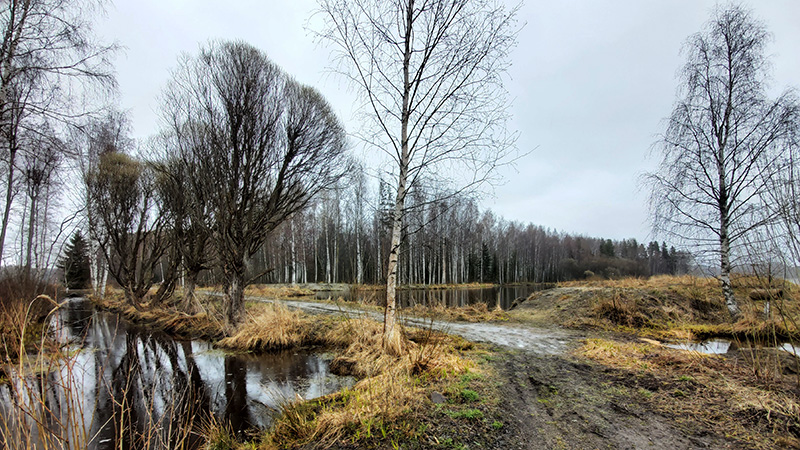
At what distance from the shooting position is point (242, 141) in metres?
8.83

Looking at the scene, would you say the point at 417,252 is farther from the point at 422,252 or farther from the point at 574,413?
the point at 574,413

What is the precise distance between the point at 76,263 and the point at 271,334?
Result: 35.3m

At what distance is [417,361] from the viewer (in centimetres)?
512

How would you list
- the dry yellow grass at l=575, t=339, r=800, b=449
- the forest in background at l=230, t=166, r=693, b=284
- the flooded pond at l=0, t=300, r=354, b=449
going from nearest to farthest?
the dry yellow grass at l=575, t=339, r=800, b=449
the flooded pond at l=0, t=300, r=354, b=449
the forest in background at l=230, t=166, r=693, b=284

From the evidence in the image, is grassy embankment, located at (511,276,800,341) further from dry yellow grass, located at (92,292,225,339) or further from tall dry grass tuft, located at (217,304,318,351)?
dry yellow grass, located at (92,292,225,339)

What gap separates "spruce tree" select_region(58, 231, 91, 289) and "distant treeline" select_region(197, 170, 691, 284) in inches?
556

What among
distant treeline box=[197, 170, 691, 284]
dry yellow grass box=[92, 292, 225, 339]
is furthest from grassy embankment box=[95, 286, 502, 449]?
dry yellow grass box=[92, 292, 225, 339]

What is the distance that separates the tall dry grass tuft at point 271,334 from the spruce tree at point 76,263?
2902 cm

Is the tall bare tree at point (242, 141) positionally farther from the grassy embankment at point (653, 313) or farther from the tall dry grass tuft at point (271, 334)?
the grassy embankment at point (653, 313)

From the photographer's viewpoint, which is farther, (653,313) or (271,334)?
(653,313)

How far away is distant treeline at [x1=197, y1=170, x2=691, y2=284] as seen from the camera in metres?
28.6

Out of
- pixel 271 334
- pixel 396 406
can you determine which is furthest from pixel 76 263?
pixel 396 406

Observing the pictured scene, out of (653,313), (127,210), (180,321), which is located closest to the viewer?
(653,313)

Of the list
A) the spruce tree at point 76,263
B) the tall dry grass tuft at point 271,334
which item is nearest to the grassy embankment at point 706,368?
the tall dry grass tuft at point 271,334
